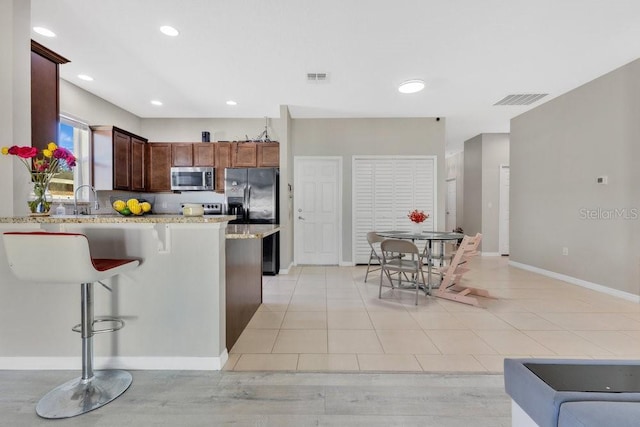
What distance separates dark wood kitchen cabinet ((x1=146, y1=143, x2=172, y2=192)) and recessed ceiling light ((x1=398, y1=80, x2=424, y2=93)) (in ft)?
13.3

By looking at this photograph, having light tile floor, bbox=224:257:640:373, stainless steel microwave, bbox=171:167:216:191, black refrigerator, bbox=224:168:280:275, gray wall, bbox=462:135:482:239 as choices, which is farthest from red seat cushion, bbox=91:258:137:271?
gray wall, bbox=462:135:482:239

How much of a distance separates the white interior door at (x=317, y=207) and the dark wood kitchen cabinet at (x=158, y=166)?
229 centimetres

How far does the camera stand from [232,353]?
2225 mm

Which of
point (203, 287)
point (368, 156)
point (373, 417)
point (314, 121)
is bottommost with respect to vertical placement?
point (373, 417)

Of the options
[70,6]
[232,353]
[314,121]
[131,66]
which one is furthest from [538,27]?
[131,66]

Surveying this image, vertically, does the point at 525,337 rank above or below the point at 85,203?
below

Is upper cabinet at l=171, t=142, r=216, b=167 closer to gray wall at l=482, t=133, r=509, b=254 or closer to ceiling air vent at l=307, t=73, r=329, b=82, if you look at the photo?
ceiling air vent at l=307, t=73, r=329, b=82

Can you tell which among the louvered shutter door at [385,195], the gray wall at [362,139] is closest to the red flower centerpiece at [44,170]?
the gray wall at [362,139]

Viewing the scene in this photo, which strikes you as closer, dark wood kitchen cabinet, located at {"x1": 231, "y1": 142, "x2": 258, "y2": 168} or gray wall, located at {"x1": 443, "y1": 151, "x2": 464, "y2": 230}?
dark wood kitchen cabinet, located at {"x1": 231, "y1": 142, "x2": 258, "y2": 168}

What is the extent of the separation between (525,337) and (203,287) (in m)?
2.68

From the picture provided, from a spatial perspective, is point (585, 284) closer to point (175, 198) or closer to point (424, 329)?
point (424, 329)

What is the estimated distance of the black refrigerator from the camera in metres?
4.67

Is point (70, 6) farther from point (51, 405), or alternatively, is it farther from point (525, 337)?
point (525, 337)

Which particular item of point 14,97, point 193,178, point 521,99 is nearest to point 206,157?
point 193,178
